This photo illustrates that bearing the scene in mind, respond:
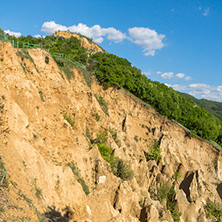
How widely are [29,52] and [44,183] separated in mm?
15749

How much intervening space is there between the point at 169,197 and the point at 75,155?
16.0 meters

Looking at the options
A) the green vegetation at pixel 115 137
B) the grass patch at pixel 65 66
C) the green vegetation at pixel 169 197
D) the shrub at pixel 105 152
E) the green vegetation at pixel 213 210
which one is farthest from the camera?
the green vegetation at pixel 115 137

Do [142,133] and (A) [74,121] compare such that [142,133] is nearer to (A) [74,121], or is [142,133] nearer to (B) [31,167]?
(A) [74,121]

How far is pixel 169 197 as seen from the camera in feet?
95.9

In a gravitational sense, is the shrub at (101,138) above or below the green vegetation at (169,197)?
above

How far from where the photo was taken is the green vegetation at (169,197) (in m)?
27.9

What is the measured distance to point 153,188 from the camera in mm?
29547

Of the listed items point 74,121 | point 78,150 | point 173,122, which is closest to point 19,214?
point 78,150

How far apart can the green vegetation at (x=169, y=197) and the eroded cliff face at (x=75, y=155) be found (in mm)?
532

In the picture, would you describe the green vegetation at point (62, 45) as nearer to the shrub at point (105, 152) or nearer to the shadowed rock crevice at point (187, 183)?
the shrub at point (105, 152)

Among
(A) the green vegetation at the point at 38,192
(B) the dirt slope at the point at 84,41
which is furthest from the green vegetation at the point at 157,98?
(B) the dirt slope at the point at 84,41

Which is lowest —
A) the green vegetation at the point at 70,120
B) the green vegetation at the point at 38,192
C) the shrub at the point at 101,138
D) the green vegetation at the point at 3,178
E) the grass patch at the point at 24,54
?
the green vegetation at the point at 38,192

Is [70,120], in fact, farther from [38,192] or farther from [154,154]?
[154,154]

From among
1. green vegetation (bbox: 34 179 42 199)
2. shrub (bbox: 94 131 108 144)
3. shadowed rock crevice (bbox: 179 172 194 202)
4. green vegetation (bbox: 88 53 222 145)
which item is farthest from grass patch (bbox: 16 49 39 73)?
shadowed rock crevice (bbox: 179 172 194 202)
